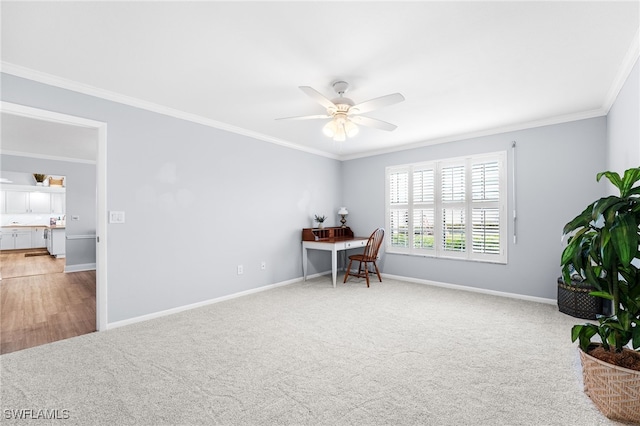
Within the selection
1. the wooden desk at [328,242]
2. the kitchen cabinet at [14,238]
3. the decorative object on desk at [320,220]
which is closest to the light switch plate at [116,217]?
the wooden desk at [328,242]

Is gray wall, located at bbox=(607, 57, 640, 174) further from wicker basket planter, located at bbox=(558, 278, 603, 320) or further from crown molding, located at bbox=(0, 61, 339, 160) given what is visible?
crown molding, located at bbox=(0, 61, 339, 160)

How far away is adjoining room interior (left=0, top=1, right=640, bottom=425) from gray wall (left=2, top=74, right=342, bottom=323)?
0.02 m

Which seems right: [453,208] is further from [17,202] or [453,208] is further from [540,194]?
[17,202]

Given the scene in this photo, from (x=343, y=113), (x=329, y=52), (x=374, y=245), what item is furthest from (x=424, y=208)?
→ (x=329, y=52)

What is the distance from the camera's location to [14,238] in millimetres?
8789

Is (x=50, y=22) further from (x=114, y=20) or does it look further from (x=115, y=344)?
(x=115, y=344)

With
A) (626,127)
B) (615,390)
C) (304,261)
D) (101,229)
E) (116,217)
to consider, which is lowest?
(615,390)

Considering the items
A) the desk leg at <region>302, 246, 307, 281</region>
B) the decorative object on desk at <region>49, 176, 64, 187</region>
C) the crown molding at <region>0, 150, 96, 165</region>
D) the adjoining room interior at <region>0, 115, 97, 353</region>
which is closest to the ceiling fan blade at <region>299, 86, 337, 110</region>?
the adjoining room interior at <region>0, 115, 97, 353</region>

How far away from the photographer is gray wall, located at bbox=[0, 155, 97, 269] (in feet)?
20.0

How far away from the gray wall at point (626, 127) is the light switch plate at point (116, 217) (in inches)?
176

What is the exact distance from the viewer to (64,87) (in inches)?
108

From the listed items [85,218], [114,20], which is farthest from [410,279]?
[85,218]

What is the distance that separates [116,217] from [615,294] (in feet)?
13.1

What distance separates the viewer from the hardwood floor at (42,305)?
2.89m
